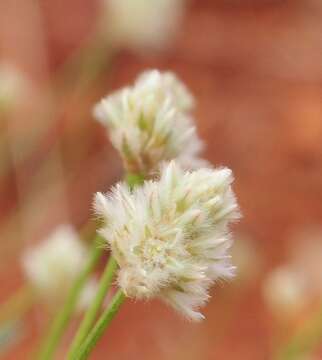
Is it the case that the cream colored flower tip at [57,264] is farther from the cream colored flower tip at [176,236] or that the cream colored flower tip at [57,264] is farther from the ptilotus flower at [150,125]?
the cream colored flower tip at [176,236]

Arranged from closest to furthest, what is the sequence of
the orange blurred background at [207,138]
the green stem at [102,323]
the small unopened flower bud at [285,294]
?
the green stem at [102,323] → the small unopened flower bud at [285,294] → the orange blurred background at [207,138]

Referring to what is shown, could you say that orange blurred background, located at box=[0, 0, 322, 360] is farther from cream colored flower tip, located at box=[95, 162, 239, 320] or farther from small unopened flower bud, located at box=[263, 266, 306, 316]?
cream colored flower tip, located at box=[95, 162, 239, 320]

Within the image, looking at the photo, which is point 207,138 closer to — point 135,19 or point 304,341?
point 135,19

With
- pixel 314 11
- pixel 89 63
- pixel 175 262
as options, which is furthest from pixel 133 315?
pixel 175 262

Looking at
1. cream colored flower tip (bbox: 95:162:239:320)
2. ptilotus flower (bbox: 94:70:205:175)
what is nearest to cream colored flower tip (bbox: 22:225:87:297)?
ptilotus flower (bbox: 94:70:205:175)

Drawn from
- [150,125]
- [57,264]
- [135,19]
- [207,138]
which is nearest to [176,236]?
[150,125]

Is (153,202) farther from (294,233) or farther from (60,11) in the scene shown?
(60,11)

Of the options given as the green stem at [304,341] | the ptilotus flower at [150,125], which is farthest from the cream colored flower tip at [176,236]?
the green stem at [304,341]
